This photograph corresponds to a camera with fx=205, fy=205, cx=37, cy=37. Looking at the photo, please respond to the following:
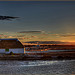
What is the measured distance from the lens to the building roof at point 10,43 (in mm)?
52938

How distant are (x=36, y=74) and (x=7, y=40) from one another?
36.0 m

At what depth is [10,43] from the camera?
178 feet

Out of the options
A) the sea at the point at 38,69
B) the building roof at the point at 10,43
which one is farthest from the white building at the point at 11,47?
the sea at the point at 38,69

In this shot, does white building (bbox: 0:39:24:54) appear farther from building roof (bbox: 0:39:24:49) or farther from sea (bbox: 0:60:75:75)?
sea (bbox: 0:60:75:75)

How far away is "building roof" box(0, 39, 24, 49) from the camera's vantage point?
174ft

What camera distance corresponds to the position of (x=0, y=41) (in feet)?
185

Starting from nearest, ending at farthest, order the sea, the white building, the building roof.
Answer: the sea
the white building
the building roof

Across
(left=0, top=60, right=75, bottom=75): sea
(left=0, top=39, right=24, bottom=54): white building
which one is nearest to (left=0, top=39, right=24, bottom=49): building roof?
(left=0, top=39, right=24, bottom=54): white building

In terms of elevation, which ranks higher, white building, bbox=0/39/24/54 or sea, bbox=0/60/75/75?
white building, bbox=0/39/24/54

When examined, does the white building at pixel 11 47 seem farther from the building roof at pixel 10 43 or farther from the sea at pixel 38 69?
the sea at pixel 38 69

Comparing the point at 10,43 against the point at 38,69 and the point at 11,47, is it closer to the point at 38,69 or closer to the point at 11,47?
the point at 11,47

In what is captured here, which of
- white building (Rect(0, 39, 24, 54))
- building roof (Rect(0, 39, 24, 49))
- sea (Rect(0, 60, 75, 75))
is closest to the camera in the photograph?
sea (Rect(0, 60, 75, 75))

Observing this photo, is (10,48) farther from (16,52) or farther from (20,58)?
(20,58)

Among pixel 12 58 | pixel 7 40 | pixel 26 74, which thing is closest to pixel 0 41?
pixel 7 40
